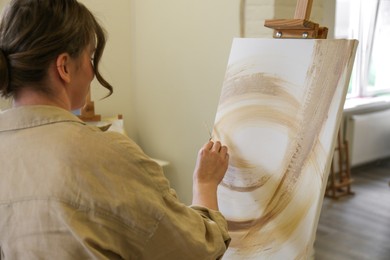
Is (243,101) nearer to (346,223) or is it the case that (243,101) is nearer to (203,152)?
(203,152)

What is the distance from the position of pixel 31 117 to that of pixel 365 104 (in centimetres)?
403

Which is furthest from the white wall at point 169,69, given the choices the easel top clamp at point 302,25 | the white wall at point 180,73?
the easel top clamp at point 302,25

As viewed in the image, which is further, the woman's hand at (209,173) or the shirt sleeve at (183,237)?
the woman's hand at (209,173)

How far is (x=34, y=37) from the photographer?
808 mm

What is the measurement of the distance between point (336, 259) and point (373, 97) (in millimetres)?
2493

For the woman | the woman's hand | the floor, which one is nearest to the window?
the floor

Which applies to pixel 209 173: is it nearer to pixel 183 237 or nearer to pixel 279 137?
pixel 279 137

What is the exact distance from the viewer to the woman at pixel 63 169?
0.77 m

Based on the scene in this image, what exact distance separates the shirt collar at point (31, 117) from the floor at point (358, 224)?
2281 mm

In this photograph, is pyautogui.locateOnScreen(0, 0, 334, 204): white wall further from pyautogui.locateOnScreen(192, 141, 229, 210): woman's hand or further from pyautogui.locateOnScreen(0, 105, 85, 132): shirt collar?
pyautogui.locateOnScreen(0, 105, 85, 132): shirt collar

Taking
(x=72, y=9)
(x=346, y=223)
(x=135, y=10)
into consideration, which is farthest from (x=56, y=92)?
(x=346, y=223)

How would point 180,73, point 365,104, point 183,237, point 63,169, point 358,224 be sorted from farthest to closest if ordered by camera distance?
1. point 365,104
2. point 358,224
3. point 180,73
4. point 183,237
5. point 63,169

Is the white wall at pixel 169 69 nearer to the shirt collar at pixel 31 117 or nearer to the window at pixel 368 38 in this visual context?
the shirt collar at pixel 31 117

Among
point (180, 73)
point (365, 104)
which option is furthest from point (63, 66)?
point (365, 104)
